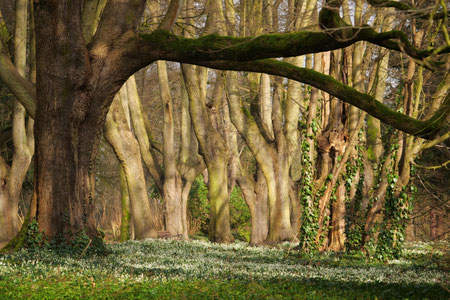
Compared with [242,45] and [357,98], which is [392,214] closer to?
[357,98]

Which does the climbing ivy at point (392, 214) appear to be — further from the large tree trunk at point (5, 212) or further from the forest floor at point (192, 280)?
the large tree trunk at point (5, 212)

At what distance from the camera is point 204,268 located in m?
10.6

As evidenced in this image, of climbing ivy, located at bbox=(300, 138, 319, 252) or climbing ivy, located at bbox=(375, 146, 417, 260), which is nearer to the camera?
climbing ivy, located at bbox=(375, 146, 417, 260)

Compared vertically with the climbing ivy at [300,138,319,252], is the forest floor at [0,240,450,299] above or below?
below

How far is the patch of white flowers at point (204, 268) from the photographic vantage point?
8734mm

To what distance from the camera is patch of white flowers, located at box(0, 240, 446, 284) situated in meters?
8.73

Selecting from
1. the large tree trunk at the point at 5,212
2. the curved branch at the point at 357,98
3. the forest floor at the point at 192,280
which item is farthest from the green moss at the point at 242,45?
the large tree trunk at the point at 5,212

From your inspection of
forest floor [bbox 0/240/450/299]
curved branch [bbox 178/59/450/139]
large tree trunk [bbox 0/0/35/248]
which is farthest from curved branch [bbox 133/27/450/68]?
large tree trunk [bbox 0/0/35/248]

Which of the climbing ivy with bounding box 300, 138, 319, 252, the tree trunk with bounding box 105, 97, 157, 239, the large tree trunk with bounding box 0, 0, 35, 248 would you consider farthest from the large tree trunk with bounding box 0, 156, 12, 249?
the climbing ivy with bounding box 300, 138, 319, 252

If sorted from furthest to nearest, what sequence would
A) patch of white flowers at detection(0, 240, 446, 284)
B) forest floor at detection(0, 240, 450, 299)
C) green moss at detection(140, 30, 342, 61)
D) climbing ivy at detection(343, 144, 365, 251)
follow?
1. climbing ivy at detection(343, 144, 365, 251)
2. green moss at detection(140, 30, 342, 61)
3. patch of white flowers at detection(0, 240, 446, 284)
4. forest floor at detection(0, 240, 450, 299)

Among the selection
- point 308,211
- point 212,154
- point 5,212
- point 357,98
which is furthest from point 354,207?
point 5,212

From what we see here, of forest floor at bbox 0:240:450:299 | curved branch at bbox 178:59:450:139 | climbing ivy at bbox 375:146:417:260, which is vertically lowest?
forest floor at bbox 0:240:450:299

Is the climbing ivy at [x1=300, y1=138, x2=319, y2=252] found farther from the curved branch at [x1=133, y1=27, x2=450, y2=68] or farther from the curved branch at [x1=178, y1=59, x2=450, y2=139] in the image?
the curved branch at [x1=133, y1=27, x2=450, y2=68]

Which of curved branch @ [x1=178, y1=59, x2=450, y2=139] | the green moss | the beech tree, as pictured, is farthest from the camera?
the beech tree
